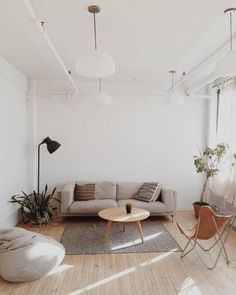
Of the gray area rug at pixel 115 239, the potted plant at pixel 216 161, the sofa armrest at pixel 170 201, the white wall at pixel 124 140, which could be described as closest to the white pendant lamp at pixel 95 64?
the gray area rug at pixel 115 239

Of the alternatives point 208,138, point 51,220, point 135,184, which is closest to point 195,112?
point 208,138

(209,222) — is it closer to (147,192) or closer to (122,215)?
(122,215)

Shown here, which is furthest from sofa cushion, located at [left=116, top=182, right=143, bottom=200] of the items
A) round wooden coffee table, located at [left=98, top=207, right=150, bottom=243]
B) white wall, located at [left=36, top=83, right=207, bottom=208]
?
round wooden coffee table, located at [left=98, top=207, right=150, bottom=243]

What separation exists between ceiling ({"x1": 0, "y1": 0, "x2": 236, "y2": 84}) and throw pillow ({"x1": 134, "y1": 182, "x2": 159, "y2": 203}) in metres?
2.31

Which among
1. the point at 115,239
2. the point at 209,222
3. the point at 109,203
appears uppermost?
the point at 209,222

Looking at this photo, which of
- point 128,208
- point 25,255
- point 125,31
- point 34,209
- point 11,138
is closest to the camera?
point 25,255

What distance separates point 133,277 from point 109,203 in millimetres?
2006

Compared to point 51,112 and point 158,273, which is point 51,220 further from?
point 158,273

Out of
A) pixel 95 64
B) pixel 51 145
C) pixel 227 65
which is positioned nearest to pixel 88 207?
pixel 51 145

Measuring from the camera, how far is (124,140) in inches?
225

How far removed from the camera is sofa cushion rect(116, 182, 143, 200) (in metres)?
5.39

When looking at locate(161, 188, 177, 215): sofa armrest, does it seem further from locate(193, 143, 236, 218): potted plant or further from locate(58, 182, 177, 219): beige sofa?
locate(193, 143, 236, 218): potted plant

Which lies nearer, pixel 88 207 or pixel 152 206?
pixel 88 207

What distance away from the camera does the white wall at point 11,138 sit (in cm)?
417
